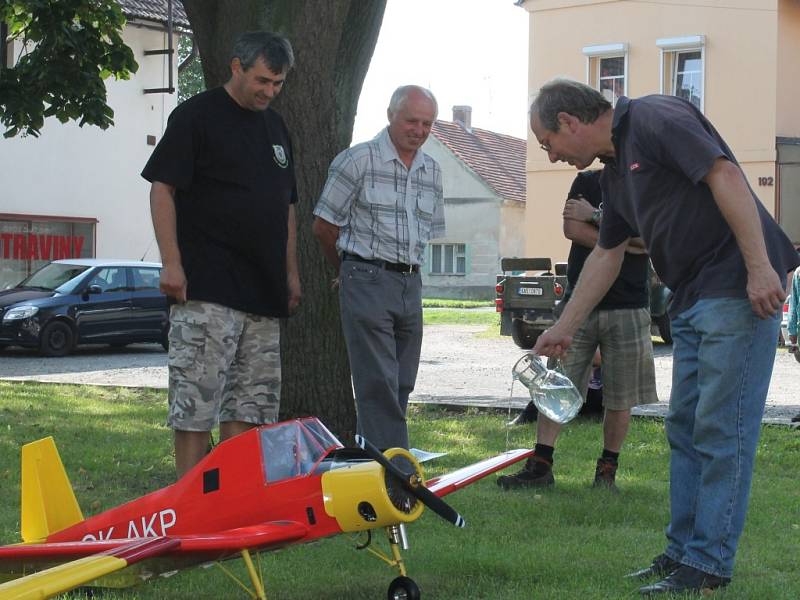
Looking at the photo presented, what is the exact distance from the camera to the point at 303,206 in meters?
7.85

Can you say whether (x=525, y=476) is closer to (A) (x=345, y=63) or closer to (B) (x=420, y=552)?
(B) (x=420, y=552)

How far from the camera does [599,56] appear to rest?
3014 cm

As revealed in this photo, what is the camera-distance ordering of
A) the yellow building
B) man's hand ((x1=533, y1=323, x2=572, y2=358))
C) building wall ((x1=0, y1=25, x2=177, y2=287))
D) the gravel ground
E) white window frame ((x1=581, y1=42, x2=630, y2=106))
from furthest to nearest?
white window frame ((x1=581, y1=42, x2=630, y2=106)), the yellow building, building wall ((x1=0, y1=25, x2=177, y2=287)), the gravel ground, man's hand ((x1=533, y1=323, x2=572, y2=358))

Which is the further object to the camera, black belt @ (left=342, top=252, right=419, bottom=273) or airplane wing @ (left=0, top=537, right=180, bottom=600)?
black belt @ (left=342, top=252, right=419, bottom=273)

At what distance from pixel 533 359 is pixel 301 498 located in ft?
5.51

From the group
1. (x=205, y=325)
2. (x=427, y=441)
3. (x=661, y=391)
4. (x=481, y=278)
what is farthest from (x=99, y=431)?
(x=481, y=278)

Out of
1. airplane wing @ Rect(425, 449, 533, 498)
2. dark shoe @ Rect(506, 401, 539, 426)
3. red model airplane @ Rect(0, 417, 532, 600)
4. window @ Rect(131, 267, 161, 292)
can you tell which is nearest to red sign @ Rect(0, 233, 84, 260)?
window @ Rect(131, 267, 161, 292)

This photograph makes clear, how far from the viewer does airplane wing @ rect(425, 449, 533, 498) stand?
4645 millimetres

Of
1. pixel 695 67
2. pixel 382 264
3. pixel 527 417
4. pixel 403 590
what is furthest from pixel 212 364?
pixel 695 67

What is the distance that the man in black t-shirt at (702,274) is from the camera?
4.29 m

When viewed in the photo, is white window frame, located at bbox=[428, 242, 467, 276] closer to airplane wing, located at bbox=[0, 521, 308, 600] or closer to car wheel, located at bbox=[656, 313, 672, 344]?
car wheel, located at bbox=[656, 313, 672, 344]

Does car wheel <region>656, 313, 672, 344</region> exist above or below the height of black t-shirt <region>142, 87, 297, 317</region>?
below

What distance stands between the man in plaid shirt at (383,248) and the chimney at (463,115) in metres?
45.4

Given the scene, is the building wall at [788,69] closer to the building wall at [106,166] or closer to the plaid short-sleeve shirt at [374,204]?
the building wall at [106,166]
